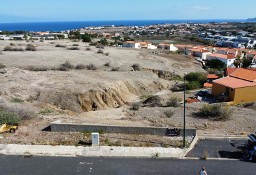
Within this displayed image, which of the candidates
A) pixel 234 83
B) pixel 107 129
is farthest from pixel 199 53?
pixel 107 129

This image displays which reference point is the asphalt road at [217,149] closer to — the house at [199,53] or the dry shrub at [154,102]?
the dry shrub at [154,102]

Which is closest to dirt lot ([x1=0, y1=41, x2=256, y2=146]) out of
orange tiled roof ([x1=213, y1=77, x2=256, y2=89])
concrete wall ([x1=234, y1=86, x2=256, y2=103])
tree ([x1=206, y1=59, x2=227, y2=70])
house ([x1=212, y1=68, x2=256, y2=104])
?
house ([x1=212, y1=68, x2=256, y2=104])

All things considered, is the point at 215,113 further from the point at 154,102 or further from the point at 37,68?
the point at 37,68

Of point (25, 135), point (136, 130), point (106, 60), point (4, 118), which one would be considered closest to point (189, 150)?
point (136, 130)

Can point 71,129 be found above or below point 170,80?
above

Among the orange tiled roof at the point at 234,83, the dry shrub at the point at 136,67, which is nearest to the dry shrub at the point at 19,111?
the orange tiled roof at the point at 234,83

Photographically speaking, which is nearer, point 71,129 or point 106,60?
point 71,129

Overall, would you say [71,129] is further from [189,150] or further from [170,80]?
[170,80]
